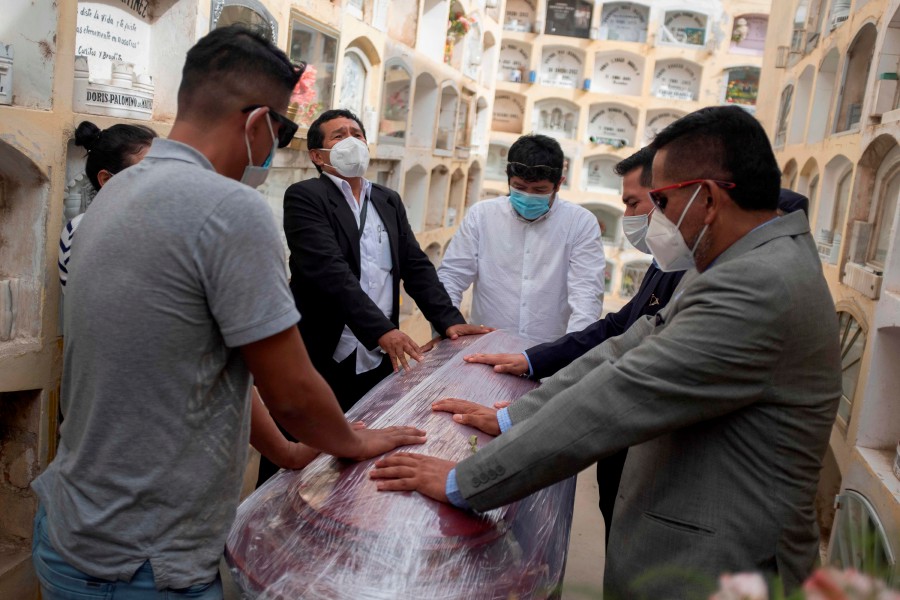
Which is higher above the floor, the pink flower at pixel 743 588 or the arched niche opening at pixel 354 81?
the arched niche opening at pixel 354 81

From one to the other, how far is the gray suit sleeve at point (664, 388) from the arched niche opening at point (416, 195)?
824 cm

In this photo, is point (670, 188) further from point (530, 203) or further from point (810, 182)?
point (810, 182)

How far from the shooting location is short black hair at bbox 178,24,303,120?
4.21 ft

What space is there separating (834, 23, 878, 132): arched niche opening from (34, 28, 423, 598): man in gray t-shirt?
6.01m

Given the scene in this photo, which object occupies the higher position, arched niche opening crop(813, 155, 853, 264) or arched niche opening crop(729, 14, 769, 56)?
arched niche opening crop(729, 14, 769, 56)

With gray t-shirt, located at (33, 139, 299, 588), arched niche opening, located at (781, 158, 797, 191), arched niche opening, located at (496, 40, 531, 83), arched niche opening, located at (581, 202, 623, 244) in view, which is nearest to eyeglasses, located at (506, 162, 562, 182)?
gray t-shirt, located at (33, 139, 299, 588)

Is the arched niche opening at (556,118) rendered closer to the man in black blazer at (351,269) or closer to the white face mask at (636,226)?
the man in black blazer at (351,269)

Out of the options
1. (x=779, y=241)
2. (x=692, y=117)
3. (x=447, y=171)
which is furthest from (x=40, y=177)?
(x=447, y=171)

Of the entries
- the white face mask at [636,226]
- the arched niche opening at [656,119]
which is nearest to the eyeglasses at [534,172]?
the white face mask at [636,226]

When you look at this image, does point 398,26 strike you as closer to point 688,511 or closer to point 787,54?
point 787,54

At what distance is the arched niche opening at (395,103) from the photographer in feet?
25.5

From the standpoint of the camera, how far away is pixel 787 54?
30.0 ft

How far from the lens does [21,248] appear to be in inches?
114

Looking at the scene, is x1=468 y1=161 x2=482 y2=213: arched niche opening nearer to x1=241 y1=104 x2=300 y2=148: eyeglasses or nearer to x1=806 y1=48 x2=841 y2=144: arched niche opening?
x1=806 y1=48 x2=841 y2=144: arched niche opening
